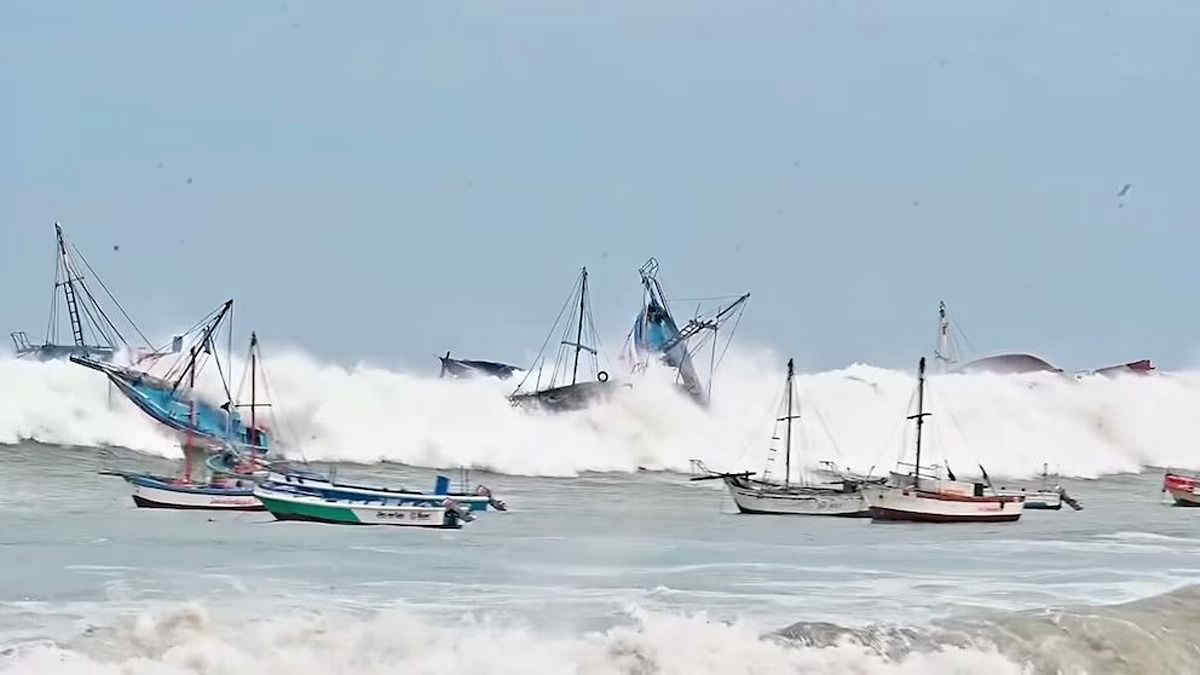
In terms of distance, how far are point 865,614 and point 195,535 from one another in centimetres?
1922

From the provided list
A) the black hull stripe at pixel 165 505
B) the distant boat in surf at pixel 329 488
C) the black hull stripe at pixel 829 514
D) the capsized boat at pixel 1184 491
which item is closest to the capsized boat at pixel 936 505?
the black hull stripe at pixel 829 514

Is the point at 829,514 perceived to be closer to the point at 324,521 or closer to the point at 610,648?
the point at 324,521

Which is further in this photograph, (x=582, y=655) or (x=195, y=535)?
(x=195, y=535)

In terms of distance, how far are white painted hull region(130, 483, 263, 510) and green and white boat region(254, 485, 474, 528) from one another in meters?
2.42

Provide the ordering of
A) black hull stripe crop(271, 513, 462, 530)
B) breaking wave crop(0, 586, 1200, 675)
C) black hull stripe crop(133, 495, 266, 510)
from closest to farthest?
1. breaking wave crop(0, 586, 1200, 675)
2. black hull stripe crop(271, 513, 462, 530)
3. black hull stripe crop(133, 495, 266, 510)

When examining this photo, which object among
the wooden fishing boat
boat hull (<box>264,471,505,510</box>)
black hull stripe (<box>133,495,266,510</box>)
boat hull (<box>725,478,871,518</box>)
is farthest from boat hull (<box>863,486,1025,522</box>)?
black hull stripe (<box>133,495,266,510</box>)

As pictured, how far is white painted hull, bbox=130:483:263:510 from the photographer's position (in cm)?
4759

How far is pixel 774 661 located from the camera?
18.9m

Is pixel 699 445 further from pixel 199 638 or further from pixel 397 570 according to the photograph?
pixel 199 638

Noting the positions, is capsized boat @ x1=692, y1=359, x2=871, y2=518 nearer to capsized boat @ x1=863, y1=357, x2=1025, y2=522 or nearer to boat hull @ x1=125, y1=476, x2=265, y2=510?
capsized boat @ x1=863, y1=357, x2=1025, y2=522

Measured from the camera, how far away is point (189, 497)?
157 ft

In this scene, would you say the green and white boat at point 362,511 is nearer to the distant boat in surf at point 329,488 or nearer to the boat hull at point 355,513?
the boat hull at point 355,513

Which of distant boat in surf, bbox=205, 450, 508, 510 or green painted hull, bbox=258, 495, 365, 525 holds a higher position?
distant boat in surf, bbox=205, 450, 508, 510

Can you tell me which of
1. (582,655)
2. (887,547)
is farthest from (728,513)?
(582,655)
